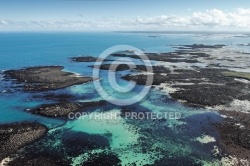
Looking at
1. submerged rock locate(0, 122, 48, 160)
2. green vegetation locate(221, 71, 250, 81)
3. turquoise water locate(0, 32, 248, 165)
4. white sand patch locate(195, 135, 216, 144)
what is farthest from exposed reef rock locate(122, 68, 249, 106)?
submerged rock locate(0, 122, 48, 160)

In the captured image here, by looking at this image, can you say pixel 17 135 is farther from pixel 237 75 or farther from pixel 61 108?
pixel 237 75

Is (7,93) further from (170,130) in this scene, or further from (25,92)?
(170,130)

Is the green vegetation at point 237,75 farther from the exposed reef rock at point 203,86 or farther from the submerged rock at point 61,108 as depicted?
the submerged rock at point 61,108

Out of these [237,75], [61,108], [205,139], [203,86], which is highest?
[237,75]

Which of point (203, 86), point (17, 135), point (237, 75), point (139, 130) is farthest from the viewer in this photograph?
point (237, 75)

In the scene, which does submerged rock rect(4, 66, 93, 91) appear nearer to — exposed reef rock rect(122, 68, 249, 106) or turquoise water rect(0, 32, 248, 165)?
turquoise water rect(0, 32, 248, 165)

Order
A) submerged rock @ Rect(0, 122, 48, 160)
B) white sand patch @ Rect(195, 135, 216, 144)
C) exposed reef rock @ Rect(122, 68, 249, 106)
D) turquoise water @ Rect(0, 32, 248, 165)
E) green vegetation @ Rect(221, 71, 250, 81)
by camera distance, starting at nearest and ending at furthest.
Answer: turquoise water @ Rect(0, 32, 248, 165) → submerged rock @ Rect(0, 122, 48, 160) → white sand patch @ Rect(195, 135, 216, 144) → exposed reef rock @ Rect(122, 68, 249, 106) → green vegetation @ Rect(221, 71, 250, 81)

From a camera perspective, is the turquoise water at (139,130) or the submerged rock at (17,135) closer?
the turquoise water at (139,130)

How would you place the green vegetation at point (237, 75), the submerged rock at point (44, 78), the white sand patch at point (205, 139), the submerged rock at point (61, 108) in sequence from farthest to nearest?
the green vegetation at point (237, 75) → the submerged rock at point (44, 78) → the submerged rock at point (61, 108) → the white sand patch at point (205, 139)

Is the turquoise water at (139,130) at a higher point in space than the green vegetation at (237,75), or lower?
lower

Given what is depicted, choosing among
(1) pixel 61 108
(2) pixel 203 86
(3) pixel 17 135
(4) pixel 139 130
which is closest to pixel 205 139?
(4) pixel 139 130

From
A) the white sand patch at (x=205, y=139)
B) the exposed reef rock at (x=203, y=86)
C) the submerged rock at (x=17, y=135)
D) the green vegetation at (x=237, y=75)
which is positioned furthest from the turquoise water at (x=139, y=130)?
the green vegetation at (x=237, y=75)

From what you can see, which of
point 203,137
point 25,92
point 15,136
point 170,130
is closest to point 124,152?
point 170,130
